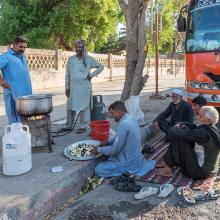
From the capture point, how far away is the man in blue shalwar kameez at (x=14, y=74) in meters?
5.64

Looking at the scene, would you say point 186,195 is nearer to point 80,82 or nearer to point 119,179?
point 119,179

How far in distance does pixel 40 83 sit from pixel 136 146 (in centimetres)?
1565

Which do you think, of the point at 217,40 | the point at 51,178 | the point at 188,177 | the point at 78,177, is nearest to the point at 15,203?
the point at 51,178

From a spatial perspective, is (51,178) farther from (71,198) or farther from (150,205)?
(150,205)

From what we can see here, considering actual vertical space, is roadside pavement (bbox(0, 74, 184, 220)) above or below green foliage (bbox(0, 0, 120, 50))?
below

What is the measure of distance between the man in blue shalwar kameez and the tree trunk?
11.9 ft

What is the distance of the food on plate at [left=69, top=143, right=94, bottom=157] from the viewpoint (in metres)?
5.36

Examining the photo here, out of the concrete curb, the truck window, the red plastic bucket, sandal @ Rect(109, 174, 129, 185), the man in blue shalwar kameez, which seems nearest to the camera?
the concrete curb

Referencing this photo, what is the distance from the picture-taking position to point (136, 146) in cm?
503

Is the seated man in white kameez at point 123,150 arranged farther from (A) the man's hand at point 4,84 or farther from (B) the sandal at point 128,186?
(A) the man's hand at point 4,84

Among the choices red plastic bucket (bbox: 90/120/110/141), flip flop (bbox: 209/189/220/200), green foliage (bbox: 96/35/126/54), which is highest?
green foliage (bbox: 96/35/126/54)

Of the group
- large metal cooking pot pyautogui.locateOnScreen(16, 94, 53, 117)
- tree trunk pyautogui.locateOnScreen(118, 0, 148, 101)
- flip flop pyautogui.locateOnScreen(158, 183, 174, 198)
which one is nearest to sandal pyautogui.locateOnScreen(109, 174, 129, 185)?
flip flop pyautogui.locateOnScreen(158, 183, 174, 198)

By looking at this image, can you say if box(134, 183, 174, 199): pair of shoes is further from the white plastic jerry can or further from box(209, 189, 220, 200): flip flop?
the white plastic jerry can

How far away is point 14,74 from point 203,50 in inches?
143
